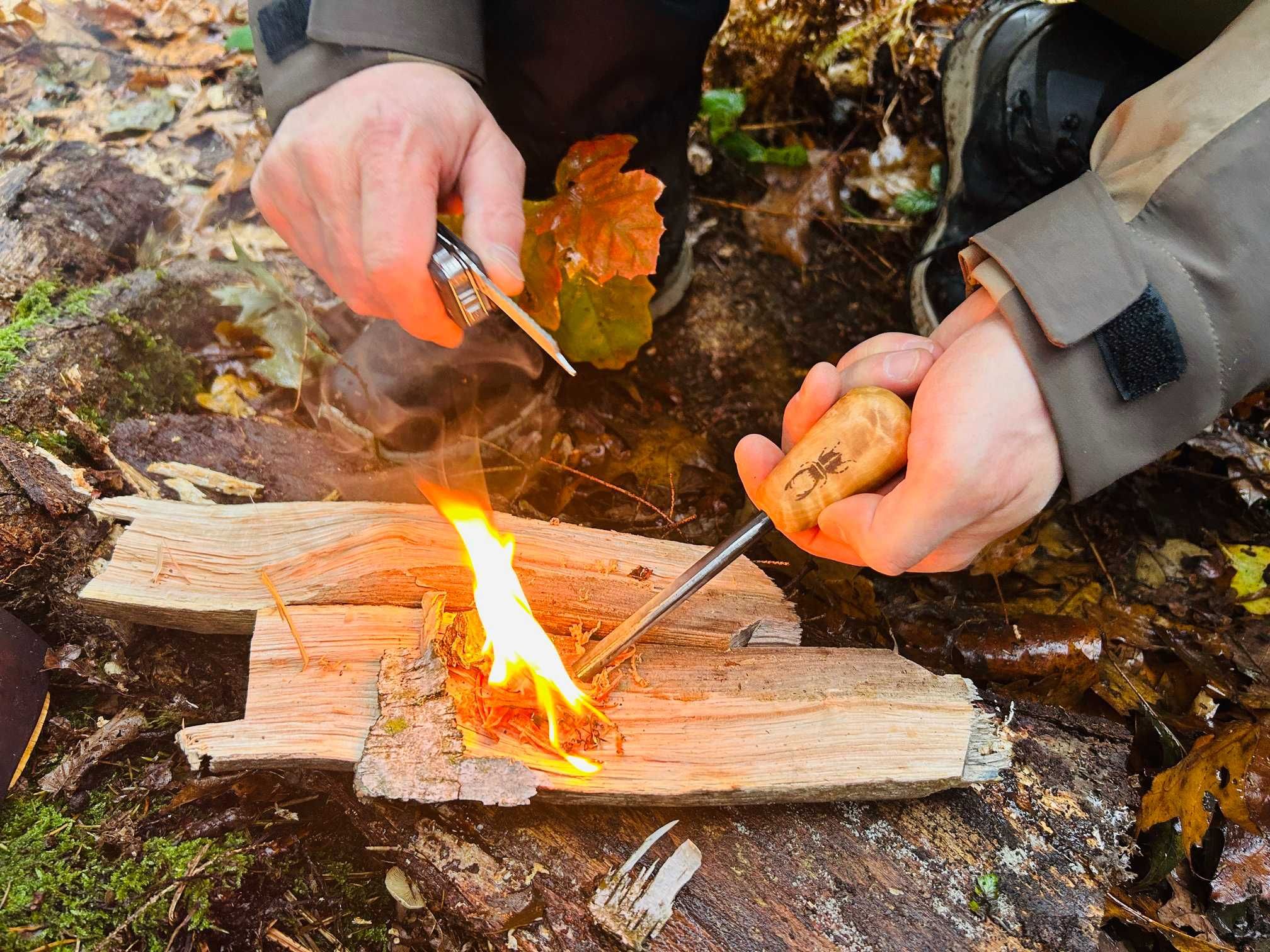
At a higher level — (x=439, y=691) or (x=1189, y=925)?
(x=439, y=691)

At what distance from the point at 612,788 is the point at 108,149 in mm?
3635

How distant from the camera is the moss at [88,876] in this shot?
2.04m

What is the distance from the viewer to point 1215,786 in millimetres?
2316

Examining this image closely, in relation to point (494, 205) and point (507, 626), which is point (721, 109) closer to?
point (494, 205)

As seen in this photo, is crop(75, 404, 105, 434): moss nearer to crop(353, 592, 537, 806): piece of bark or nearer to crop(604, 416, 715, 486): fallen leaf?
crop(353, 592, 537, 806): piece of bark

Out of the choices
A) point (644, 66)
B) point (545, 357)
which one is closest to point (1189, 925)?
point (545, 357)

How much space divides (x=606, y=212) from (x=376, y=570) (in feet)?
4.68

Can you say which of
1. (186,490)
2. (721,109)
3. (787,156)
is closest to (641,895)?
(186,490)

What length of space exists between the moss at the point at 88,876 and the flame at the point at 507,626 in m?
1.04

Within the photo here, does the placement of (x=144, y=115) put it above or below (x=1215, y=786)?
above

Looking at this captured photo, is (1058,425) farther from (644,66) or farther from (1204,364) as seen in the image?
(644,66)

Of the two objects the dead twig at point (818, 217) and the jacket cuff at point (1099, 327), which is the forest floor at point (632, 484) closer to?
the dead twig at point (818, 217)

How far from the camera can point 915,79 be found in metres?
4.16

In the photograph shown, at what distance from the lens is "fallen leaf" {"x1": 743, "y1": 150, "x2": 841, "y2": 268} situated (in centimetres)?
388
